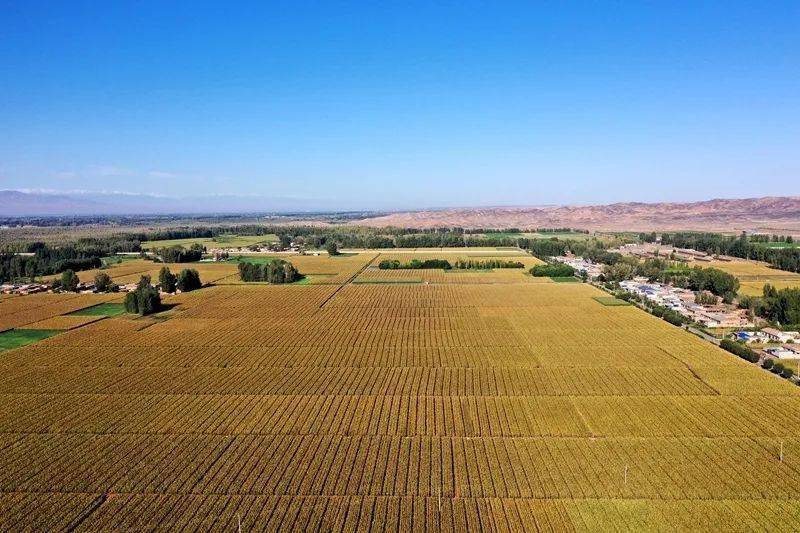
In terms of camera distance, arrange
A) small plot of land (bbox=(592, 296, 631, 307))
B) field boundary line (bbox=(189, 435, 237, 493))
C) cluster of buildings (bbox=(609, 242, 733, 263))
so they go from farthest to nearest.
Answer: cluster of buildings (bbox=(609, 242, 733, 263))
small plot of land (bbox=(592, 296, 631, 307))
field boundary line (bbox=(189, 435, 237, 493))

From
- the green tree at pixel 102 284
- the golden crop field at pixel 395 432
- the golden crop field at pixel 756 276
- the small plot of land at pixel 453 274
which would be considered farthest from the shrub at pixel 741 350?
the green tree at pixel 102 284

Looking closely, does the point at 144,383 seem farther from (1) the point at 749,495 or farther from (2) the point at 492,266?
(2) the point at 492,266

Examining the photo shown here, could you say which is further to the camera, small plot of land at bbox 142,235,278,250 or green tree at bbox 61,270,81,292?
small plot of land at bbox 142,235,278,250

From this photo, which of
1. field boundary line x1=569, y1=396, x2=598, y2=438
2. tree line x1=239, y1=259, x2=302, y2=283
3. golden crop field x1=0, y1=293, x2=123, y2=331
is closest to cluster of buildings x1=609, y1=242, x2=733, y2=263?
tree line x1=239, y1=259, x2=302, y2=283

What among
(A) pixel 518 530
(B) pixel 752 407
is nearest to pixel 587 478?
(A) pixel 518 530

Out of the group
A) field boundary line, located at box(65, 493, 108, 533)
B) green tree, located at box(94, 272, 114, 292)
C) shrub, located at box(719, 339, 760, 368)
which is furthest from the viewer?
green tree, located at box(94, 272, 114, 292)

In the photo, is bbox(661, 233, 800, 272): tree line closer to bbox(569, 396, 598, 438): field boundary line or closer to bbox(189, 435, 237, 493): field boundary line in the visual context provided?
bbox(569, 396, 598, 438): field boundary line

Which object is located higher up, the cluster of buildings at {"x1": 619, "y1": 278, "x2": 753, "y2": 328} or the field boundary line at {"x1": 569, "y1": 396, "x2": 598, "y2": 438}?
the field boundary line at {"x1": 569, "y1": 396, "x2": 598, "y2": 438}
